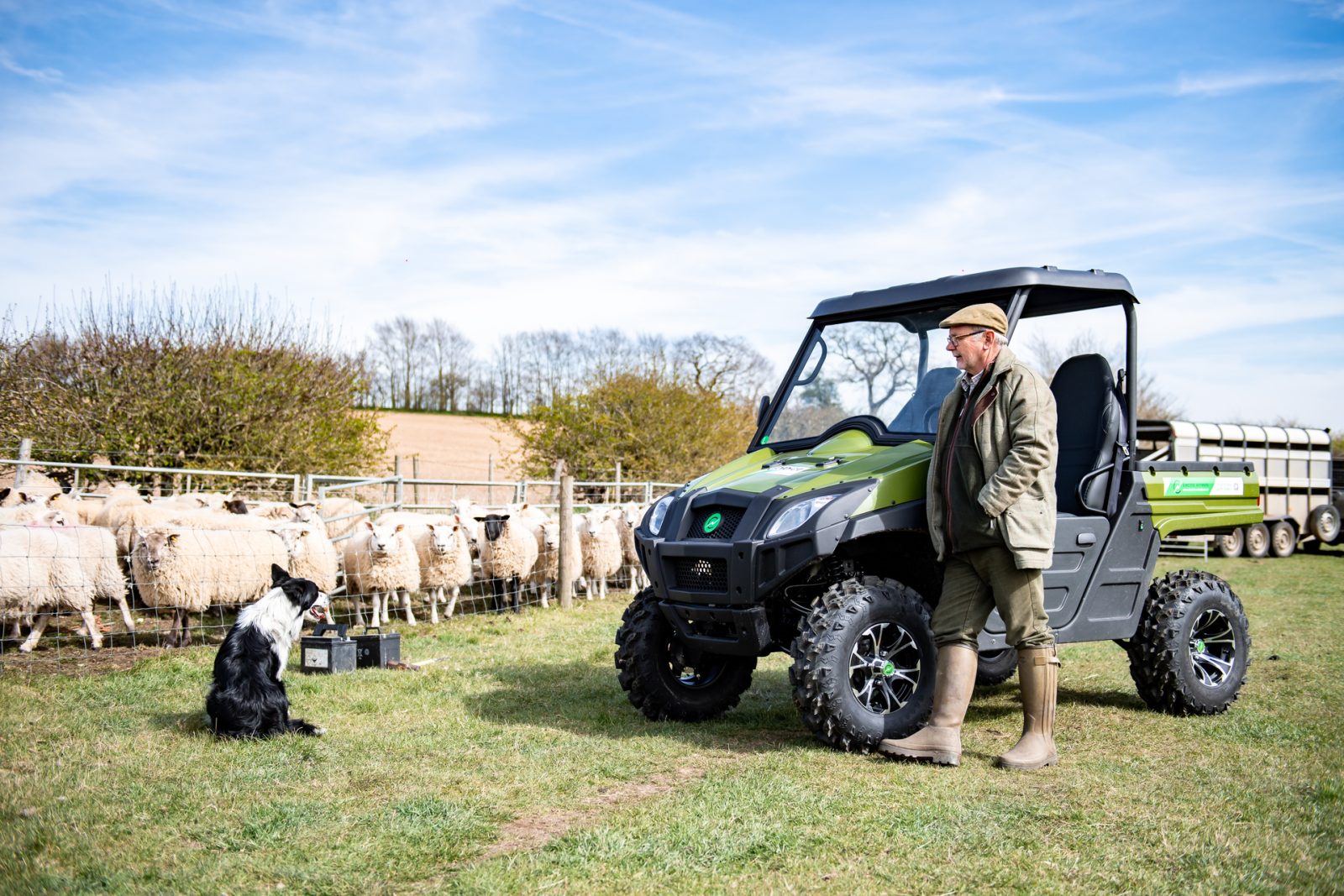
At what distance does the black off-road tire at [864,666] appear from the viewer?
5.49m

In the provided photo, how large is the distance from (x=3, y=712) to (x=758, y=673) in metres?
5.28

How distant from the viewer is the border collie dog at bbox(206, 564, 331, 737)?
19.7ft

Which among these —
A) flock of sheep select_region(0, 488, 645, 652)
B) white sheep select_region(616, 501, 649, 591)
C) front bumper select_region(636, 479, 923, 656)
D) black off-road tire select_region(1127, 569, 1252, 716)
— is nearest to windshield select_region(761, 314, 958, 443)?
front bumper select_region(636, 479, 923, 656)

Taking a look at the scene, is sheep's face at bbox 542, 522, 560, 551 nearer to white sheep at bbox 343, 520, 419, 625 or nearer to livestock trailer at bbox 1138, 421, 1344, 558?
white sheep at bbox 343, 520, 419, 625

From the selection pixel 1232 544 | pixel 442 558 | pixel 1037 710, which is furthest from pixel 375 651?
pixel 1232 544

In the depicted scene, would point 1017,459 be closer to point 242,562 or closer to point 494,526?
point 242,562

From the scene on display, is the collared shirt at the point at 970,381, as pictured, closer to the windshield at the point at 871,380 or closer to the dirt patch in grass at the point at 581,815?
the windshield at the point at 871,380

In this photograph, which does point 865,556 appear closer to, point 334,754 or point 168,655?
point 334,754

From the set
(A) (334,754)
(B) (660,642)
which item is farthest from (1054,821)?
(A) (334,754)

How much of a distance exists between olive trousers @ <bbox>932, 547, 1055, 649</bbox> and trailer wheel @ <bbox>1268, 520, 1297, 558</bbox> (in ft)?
70.4

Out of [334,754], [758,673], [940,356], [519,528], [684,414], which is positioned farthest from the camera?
[684,414]

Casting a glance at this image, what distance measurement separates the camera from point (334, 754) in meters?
5.67

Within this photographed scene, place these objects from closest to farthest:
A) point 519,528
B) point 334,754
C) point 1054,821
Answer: point 1054,821 < point 334,754 < point 519,528

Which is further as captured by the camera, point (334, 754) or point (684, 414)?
point (684, 414)
